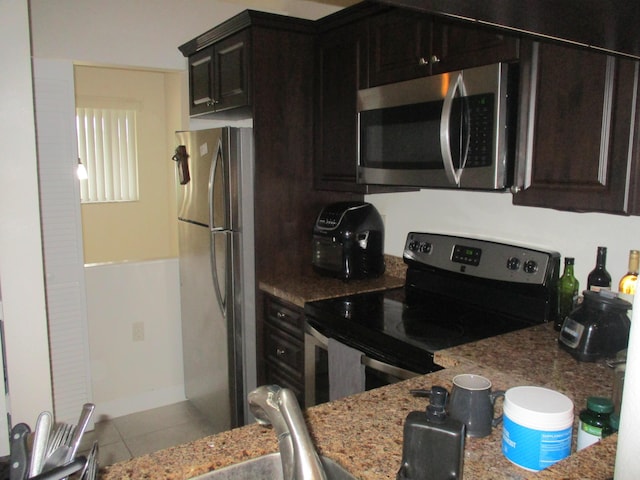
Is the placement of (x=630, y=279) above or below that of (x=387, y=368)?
above

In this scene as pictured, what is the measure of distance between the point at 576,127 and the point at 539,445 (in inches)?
39.7

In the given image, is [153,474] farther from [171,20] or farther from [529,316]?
[171,20]

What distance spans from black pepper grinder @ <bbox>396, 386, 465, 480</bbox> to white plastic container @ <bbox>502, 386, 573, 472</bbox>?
0.62 ft

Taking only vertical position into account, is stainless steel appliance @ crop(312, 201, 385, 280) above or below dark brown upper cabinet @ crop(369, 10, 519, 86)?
below

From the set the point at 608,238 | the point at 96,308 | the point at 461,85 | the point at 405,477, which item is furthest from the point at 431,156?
the point at 96,308

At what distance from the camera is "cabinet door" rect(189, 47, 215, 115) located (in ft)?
9.72

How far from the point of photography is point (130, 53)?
303 centimetres

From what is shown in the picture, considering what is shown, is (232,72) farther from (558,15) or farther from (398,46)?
(558,15)

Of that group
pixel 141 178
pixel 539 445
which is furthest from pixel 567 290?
pixel 141 178

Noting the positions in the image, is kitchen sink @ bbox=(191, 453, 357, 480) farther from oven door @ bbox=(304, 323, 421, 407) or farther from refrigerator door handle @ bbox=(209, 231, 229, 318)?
refrigerator door handle @ bbox=(209, 231, 229, 318)

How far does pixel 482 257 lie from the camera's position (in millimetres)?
2160

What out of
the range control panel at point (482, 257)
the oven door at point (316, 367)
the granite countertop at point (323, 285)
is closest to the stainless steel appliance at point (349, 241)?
the granite countertop at point (323, 285)

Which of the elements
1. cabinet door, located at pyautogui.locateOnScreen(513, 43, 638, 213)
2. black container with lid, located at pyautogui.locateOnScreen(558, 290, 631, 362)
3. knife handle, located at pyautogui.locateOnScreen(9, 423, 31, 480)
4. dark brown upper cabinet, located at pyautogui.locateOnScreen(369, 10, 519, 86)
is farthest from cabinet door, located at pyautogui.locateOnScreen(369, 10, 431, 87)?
knife handle, located at pyautogui.locateOnScreen(9, 423, 31, 480)

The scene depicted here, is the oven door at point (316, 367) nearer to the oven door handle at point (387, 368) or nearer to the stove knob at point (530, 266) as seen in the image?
the oven door handle at point (387, 368)
